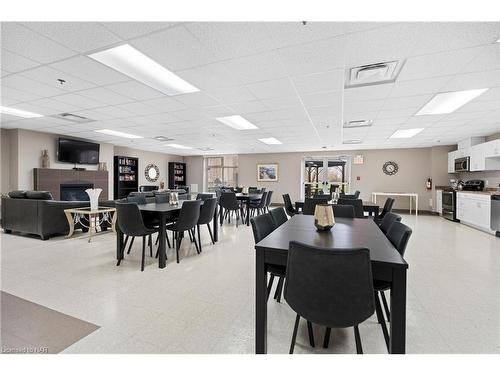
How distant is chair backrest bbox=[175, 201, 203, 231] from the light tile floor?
0.52 meters

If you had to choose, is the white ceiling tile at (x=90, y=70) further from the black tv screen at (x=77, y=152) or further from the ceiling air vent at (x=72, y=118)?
the black tv screen at (x=77, y=152)

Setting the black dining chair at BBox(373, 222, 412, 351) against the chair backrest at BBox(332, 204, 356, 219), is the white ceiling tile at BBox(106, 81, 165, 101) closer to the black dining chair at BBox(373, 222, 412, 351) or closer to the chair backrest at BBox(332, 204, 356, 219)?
the chair backrest at BBox(332, 204, 356, 219)

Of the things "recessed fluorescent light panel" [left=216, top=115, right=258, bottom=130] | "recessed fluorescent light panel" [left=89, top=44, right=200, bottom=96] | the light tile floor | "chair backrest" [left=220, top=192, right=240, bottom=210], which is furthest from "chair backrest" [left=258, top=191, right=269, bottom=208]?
"recessed fluorescent light panel" [left=89, top=44, right=200, bottom=96]

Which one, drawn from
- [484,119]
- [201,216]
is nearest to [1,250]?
[201,216]

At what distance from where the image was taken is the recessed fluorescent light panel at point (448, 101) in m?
3.48

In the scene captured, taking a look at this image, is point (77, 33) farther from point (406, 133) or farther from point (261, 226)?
point (406, 133)

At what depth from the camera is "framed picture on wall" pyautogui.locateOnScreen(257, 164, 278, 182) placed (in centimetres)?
1101

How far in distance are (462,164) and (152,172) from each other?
11.4m

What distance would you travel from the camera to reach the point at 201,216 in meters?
4.00

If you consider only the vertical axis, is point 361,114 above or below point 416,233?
above

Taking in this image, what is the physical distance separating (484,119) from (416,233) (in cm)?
266
